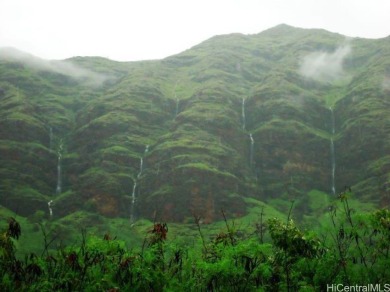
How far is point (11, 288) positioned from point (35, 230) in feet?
405

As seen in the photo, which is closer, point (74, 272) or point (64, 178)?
point (74, 272)

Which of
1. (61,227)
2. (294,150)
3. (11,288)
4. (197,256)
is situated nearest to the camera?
(11,288)

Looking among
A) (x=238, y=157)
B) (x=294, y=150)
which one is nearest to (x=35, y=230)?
(x=238, y=157)

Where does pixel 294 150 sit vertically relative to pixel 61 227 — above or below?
above

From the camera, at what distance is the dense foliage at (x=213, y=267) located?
2022 centimetres

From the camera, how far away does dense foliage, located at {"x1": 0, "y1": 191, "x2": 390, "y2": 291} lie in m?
20.2

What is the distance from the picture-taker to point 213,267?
20281 mm

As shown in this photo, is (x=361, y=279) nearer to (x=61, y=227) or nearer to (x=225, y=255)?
(x=225, y=255)

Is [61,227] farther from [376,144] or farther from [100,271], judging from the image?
[376,144]

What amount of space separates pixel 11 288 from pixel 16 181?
157469mm

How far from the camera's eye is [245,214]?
15625 cm

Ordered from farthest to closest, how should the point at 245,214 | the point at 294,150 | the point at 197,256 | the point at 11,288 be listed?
the point at 294,150, the point at 245,214, the point at 197,256, the point at 11,288

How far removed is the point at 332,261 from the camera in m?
21.8

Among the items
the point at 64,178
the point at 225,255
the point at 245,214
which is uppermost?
the point at 225,255
